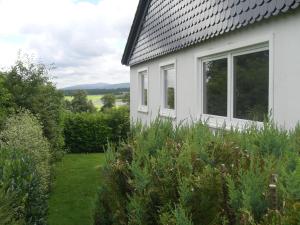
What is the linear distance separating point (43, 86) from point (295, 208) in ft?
38.3

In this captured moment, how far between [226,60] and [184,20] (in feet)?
9.07

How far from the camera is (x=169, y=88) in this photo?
12.2 m

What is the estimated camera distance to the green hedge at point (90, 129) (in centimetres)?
2145

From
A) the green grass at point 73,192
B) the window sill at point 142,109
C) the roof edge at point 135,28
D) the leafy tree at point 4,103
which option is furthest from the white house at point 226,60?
the leafy tree at point 4,103

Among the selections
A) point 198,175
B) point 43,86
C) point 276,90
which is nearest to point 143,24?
point 43,86

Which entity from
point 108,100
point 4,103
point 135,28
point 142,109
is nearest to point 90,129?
point 142,109

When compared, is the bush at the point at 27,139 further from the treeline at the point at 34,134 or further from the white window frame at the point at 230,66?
the white window frame at the point at 230,66

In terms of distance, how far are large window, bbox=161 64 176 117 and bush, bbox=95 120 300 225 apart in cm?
775

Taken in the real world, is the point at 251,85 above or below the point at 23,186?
above

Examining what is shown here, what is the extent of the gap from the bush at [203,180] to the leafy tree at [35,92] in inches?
336

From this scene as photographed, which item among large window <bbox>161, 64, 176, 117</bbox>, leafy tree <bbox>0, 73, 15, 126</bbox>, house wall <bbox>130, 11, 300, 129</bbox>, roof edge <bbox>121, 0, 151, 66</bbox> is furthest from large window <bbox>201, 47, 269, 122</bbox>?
roof edge <bbox>121, 0, 151, 66</bbox>

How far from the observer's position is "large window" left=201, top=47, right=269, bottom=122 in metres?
6.53

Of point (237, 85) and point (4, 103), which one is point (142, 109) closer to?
point (4, 103)

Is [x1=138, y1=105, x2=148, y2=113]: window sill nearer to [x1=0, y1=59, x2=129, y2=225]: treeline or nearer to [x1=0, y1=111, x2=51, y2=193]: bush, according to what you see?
[x1=0, y1=59, x2=129, y2=225]: treeline
